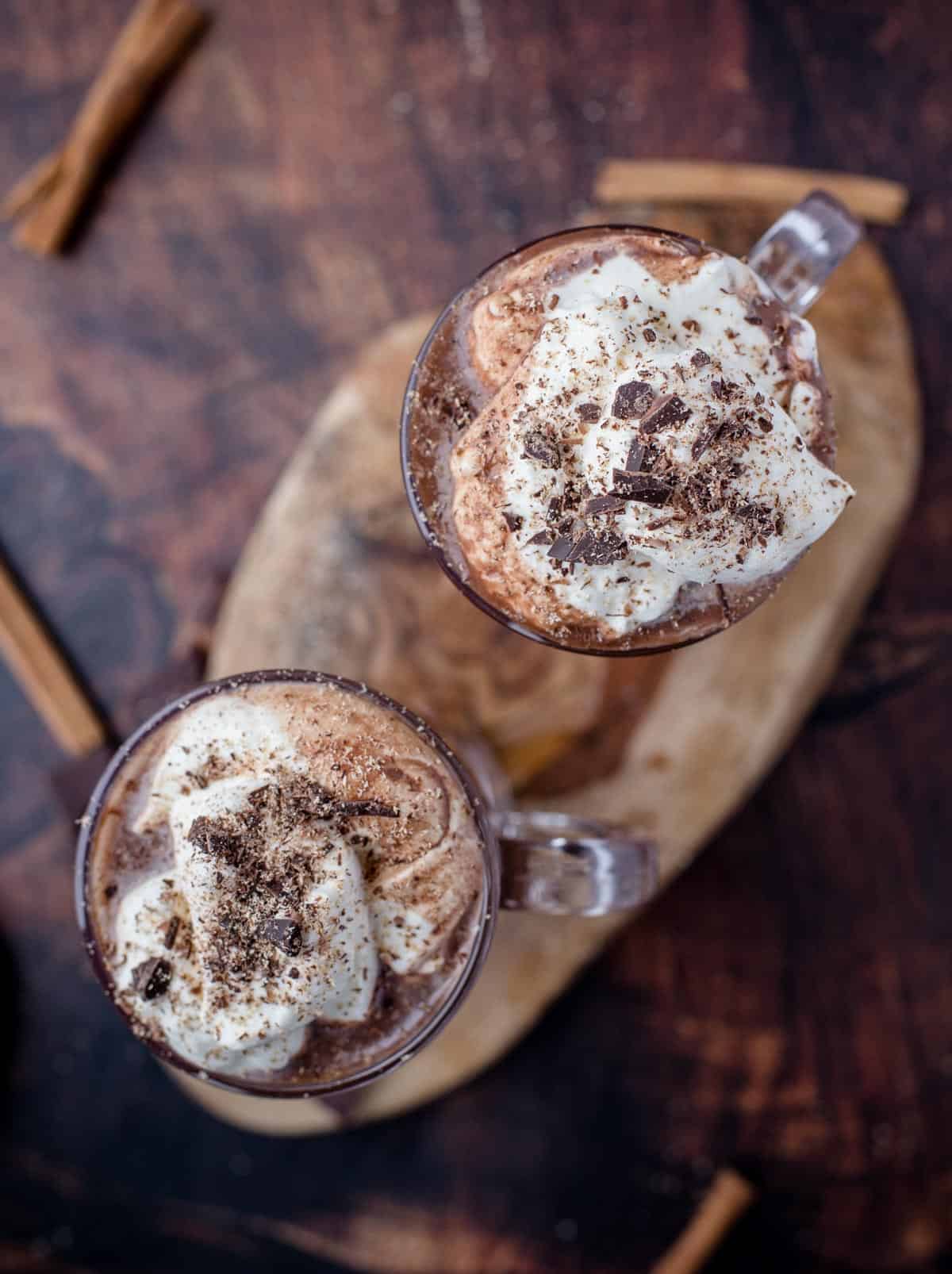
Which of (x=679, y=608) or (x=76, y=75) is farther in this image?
(x=76, y=75)

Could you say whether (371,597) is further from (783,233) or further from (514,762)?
(783,233)

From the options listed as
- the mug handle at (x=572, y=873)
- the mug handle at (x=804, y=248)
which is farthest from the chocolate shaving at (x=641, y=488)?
the mug handle at (x=572, y=873)

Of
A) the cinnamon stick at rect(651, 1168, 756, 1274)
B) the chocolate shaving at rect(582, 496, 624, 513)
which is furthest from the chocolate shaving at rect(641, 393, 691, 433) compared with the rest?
the cinnamon stick at rect(651, 1168, 756, 1274)

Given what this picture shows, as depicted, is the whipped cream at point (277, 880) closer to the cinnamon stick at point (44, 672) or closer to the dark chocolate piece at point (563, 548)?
the dark chocolate piece at point (563, 548)

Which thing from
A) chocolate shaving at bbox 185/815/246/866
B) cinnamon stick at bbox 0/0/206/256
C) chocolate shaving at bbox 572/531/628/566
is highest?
cinnamon stick at bbox 0/0/206/256

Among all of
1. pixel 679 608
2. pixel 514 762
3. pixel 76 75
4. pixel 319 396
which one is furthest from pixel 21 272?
pixel 679 608

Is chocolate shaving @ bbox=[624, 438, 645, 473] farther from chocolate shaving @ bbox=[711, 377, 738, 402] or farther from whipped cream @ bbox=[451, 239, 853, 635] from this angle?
chocolate shaving @ bbox=[711, 377, 738, 402]
